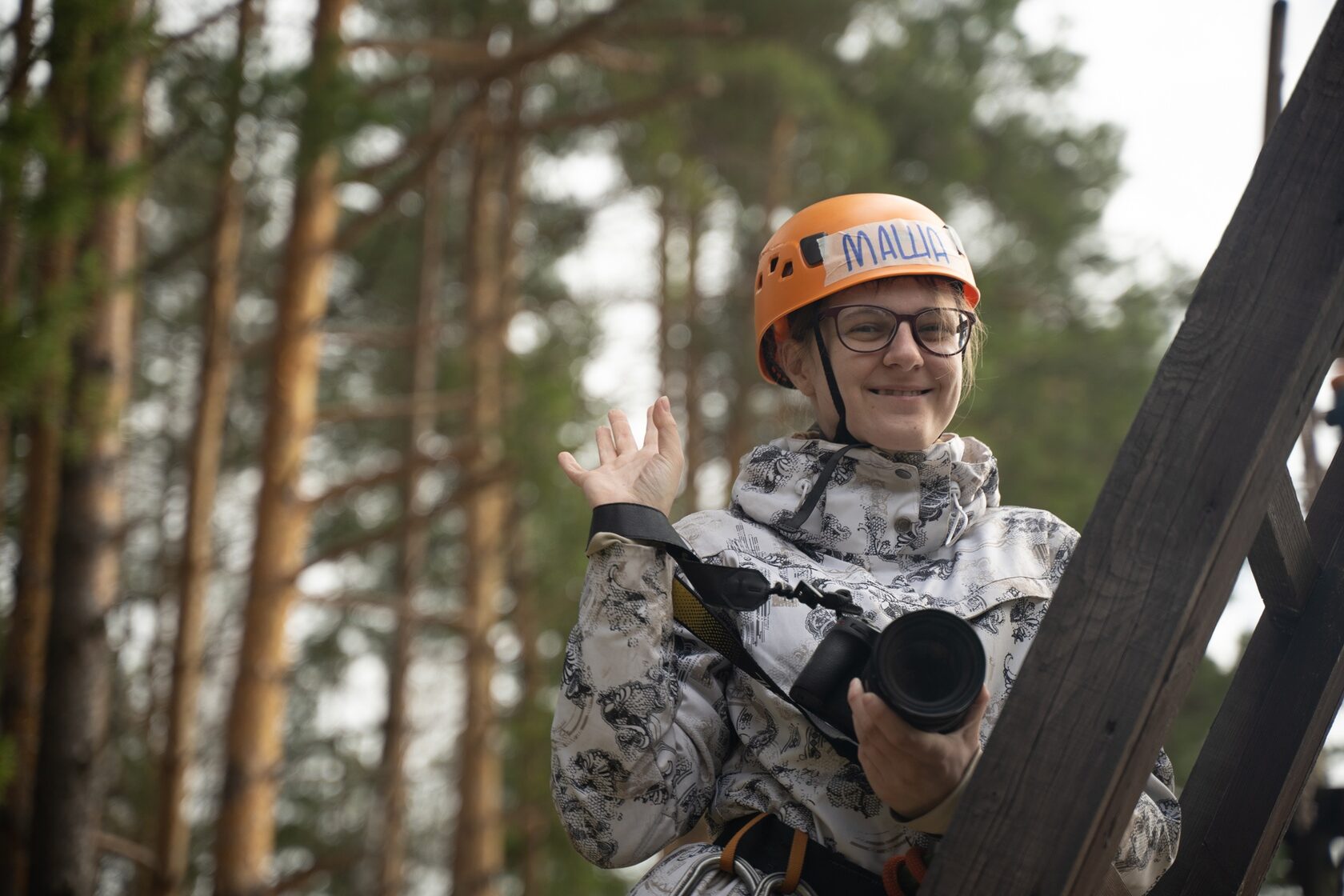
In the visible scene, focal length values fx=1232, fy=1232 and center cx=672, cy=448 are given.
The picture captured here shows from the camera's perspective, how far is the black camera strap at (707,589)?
206cm

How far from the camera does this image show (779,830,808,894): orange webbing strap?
6.39 ft

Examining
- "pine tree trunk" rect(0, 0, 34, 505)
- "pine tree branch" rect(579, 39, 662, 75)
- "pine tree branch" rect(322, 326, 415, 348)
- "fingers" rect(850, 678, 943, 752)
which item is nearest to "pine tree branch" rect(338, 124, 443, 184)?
"pine tree branch" rect(322, 326, 415, 348)

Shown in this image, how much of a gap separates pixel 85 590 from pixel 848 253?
4998 mm

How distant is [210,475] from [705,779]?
6.97 m

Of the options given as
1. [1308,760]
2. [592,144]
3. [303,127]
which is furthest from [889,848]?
[592,144]

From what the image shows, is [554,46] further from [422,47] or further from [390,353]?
[390,353]

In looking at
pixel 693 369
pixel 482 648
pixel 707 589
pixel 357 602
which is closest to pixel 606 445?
pixel 707 589

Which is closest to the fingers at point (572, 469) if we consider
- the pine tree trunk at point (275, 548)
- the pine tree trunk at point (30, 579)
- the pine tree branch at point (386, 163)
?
the pine tree trunk at point (30, 579)

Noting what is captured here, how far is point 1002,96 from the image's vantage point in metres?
15.4

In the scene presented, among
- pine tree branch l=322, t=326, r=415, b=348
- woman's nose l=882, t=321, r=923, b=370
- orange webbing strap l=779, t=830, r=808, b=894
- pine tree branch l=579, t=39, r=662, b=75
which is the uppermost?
pine tree branch l=579, t=39, r=662, b=75

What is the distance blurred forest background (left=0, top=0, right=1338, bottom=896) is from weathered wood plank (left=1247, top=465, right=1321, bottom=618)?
3.94 metres

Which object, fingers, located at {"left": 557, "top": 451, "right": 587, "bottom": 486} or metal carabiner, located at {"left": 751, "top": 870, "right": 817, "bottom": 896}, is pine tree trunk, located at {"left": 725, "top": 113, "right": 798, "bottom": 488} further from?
metal carabiner, located at {"left": 751, "top": 870, "right": 817, "bottom": 896}

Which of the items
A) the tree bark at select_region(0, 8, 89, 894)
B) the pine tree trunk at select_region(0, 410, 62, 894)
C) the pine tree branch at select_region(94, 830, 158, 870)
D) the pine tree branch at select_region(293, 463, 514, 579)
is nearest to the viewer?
the tree bark at select_region(0, 8, 89, 894)

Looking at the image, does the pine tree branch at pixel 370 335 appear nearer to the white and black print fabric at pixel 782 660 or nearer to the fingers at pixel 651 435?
the fingers at pixel 651 435
